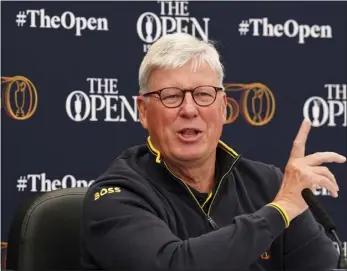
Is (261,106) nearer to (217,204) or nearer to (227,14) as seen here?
(227,14)

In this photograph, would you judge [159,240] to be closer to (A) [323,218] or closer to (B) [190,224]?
(B) [190,224]

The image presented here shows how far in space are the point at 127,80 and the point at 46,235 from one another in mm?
1219

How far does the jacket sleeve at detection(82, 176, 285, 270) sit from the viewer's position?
63.7 inches

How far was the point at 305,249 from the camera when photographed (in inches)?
79.7

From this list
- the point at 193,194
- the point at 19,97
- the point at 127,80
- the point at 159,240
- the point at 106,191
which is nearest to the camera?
the point at 159,240

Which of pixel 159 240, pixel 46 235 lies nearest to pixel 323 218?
pixel 159 240

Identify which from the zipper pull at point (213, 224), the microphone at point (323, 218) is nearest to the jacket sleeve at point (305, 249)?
the zipper pull at point (213, 224)

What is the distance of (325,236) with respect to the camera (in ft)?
6.81

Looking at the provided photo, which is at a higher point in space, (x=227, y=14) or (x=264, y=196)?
(x=227, y=14)

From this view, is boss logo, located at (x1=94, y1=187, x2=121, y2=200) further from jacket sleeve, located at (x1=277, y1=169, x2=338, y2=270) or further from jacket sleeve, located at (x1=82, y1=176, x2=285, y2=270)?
jacket sleeve, located at (x1=277, y1=169, x2=338, y2=270)

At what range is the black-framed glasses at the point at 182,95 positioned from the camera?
1.91 metres

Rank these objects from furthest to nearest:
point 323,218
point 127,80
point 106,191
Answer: point 127,80
point 106,191
point 323,218

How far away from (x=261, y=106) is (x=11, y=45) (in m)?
1.18

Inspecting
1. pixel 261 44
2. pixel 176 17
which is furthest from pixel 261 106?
pixel 176 17
